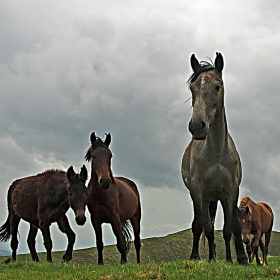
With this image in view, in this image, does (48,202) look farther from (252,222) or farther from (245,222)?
(252,222)

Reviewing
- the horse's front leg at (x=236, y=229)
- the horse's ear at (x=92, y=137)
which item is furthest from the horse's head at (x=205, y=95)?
the horse's ear at (x=92, y=137)

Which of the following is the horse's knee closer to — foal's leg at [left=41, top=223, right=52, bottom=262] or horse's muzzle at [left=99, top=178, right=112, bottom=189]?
foal's leg at [left=41, top=223, right=52, bottom=262]

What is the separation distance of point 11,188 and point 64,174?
2726 mm

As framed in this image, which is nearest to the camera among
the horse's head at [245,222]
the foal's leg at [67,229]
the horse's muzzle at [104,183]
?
the horse's muzzle at [104,183]

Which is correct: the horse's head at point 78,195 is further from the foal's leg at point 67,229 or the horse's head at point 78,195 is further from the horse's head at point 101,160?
the foal's leg at point 67,229

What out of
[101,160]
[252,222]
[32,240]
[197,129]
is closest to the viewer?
[197,129]

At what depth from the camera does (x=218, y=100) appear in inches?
318

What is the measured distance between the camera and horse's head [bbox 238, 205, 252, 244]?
547 inches

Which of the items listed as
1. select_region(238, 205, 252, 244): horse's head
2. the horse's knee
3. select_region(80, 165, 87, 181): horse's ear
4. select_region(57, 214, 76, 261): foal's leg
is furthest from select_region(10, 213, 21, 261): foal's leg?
select_region(238, 205, 252, 244): horse's head

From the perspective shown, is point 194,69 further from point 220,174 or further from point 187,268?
point 187,268

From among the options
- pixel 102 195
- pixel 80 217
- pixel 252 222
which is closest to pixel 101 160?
pixel 102 195

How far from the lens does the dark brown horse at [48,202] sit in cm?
1130

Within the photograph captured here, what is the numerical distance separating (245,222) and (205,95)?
776 cm

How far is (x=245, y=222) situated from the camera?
14.1 metres
